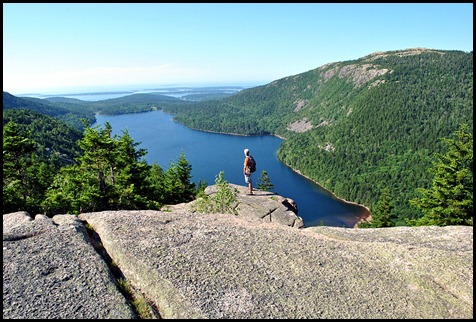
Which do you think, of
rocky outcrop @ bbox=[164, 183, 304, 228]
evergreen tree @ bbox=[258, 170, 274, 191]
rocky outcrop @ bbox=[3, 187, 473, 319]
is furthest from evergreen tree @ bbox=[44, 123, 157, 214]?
evergreen tree @ bbox=[258, 170, 274, 191]

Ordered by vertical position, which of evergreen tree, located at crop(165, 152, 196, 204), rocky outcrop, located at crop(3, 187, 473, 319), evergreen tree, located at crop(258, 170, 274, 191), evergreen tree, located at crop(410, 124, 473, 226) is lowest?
evergreen tree, located at crop(258, 170, 274, 191)

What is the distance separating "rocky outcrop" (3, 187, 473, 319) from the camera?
27.8 ft

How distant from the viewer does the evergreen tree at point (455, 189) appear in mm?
27797

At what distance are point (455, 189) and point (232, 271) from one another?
27188mm

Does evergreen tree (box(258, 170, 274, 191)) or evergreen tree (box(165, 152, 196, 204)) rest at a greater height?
evergreen tree (box(165, 152, 196, 204))

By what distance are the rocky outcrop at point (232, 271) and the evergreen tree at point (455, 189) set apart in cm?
1771

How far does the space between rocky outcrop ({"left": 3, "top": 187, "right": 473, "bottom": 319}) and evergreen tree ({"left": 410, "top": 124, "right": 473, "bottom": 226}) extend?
697 inches

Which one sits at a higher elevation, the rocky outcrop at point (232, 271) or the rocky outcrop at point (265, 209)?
the rocky outcrop at point (232, 271)

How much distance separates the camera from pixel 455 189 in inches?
1101

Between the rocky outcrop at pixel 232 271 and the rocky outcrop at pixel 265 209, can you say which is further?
the rocky outcrop at pixel 265 209

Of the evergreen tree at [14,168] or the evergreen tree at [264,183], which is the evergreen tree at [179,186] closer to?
the evergreen tree at [14,168]

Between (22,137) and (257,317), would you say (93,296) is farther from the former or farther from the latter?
(22,137)

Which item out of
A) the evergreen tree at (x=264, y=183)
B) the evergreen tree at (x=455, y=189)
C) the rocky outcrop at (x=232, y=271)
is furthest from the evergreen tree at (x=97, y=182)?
the evergreen tree at (x=264, y=183)

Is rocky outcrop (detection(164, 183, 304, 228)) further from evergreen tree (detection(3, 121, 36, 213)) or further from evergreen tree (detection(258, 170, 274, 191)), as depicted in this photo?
evergreen tree (detection(258, 170, 274, 191))
